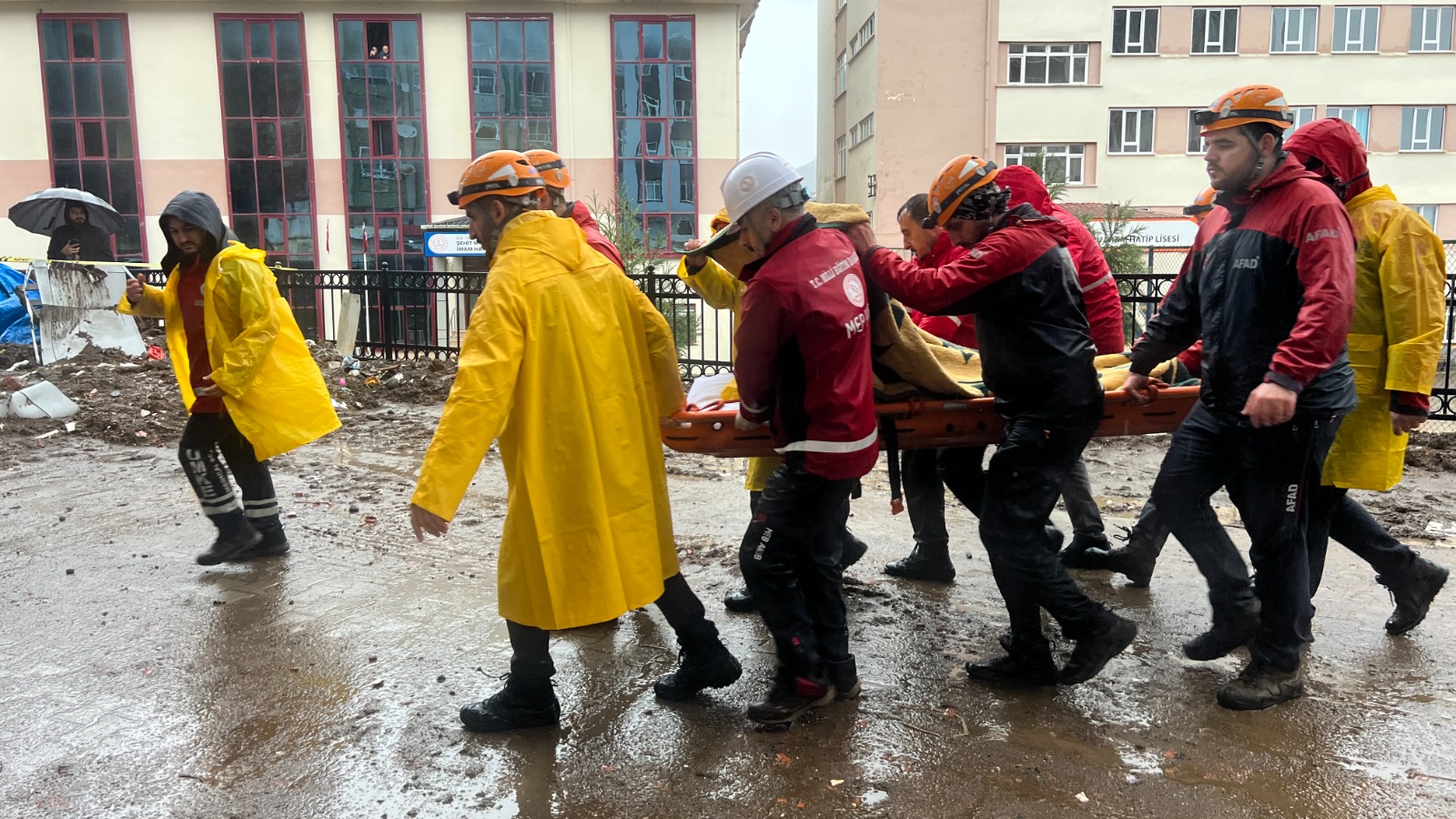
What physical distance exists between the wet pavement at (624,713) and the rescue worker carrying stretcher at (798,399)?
12.9 inches

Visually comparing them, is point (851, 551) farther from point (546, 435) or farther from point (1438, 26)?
point (1438, 26)

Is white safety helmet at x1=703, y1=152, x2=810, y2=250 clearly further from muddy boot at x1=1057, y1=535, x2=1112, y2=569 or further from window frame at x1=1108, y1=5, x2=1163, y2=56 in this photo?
window frame at x1=1108, y1=5, x2=1163, y2=56

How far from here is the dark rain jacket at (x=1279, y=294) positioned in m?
3.16

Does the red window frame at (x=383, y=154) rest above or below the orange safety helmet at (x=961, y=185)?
above

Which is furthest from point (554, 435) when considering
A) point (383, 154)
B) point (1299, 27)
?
point (1299, 27)

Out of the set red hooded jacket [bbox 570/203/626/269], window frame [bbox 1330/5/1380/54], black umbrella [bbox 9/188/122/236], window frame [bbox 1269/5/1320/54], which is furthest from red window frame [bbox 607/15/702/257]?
red hooded jacket [bbox 570/203/626/269]

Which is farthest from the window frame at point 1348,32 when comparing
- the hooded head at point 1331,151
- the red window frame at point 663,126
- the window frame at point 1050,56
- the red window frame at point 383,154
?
the hooded head at point 1331,151

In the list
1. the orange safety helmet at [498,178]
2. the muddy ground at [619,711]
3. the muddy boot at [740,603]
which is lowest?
the muddy ground at [619,711]

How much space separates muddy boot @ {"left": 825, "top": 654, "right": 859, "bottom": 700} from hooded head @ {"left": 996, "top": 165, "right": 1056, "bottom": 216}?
2.30 m

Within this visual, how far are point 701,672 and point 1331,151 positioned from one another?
118 inches

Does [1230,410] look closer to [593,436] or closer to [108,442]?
[593,436]

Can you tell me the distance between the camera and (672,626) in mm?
A: 3594

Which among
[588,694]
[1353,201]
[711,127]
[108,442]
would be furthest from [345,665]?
[711,127]

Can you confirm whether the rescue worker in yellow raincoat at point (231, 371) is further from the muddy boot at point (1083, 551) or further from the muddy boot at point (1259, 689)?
the muddy boot at point (1259, 689)
